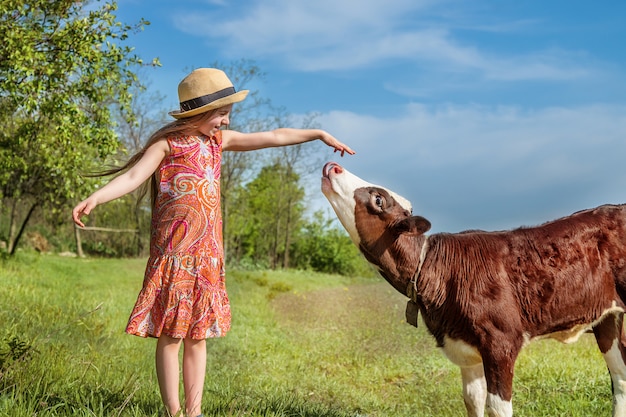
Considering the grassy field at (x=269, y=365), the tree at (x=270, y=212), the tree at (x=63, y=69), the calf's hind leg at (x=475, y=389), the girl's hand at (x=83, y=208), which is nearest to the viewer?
the girl's hand at (x=83, y=208)

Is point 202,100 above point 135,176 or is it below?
above

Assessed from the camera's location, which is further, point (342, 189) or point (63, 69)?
point (63, 69)

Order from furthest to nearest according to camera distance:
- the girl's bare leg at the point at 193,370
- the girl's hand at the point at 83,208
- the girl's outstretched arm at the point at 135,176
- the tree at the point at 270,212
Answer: the tree at the point at 270,212 < the girl's bare leg at the point at 193,370 < the girl's outstretched arm at the point at 135,176 < the girl's hand at the point at 83,208

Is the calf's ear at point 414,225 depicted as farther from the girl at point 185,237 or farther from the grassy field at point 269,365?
the grassy field at point 269,365

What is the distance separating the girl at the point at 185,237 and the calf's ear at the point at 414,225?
3.81 feet

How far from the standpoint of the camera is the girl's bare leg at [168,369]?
13.8ft

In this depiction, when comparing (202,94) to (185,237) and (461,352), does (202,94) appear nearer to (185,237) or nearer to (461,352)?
(185,237)

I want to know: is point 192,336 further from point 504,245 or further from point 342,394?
point 342,394

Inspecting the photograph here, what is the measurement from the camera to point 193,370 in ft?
14.0

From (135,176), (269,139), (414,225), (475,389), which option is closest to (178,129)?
(135,176)

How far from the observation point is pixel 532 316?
14.9ft

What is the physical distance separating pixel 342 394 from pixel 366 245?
133 inches

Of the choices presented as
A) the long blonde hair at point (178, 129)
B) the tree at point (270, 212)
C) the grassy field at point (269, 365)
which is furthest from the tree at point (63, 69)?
the tree at point (270, 212)

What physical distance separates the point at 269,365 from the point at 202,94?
17.9 ft
